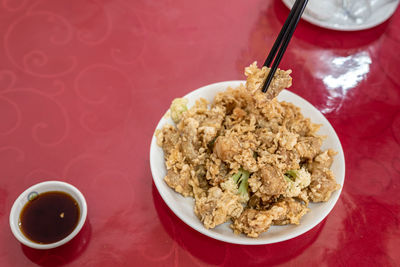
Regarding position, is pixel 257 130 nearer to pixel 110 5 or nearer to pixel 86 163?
pixel 86 163

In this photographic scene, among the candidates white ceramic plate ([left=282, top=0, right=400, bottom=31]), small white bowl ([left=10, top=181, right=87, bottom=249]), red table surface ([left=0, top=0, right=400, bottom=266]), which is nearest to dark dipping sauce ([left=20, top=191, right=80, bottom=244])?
small white bowl ([left=10, top=181, right=87, bottom=249])

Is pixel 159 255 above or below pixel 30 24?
below

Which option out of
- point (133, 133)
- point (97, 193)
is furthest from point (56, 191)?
point (133, 133)

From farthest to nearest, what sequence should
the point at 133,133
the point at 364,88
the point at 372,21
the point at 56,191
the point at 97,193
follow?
the point at 372,21 → the point at 364,88 → the point at 133,133 → the point at 97,193 → the point at 56,191

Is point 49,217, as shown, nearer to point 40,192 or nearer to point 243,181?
point 40,192

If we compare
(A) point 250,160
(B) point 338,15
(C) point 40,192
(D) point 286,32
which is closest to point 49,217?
(C) point 40,192

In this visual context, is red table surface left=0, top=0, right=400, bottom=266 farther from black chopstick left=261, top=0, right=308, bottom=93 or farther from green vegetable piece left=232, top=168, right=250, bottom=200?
black chopstick left=261, top=0, right=308, bottom=93
